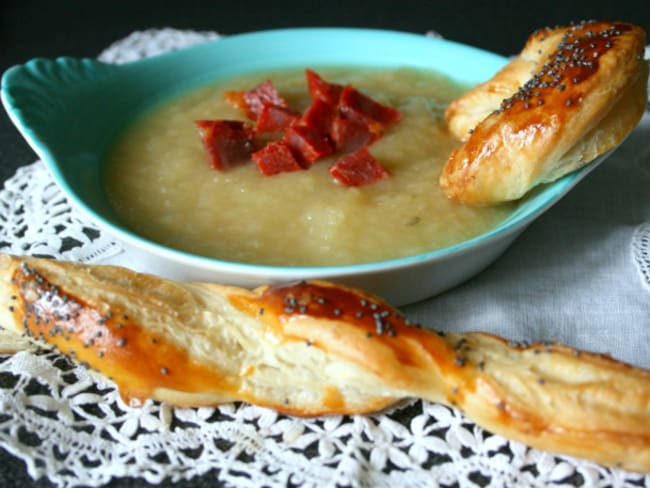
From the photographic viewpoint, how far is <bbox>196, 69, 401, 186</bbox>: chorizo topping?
2430 millimetres

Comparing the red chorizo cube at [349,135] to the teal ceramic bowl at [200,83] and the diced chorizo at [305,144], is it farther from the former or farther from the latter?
the teal ceramic bowl at [200,83]

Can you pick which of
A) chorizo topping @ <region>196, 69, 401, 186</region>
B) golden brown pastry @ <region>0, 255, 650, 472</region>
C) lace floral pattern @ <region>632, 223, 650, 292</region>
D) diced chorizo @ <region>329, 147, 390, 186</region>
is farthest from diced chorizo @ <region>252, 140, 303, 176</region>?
lace floral pattern @ <region>632, 223, 650, 292</region>

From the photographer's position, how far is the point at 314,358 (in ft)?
5.77

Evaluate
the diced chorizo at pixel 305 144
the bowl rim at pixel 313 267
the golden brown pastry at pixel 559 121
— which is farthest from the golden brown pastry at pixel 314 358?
the diced chorizo at pixel 305 144

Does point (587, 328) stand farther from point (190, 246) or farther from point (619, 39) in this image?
point (190, 246)

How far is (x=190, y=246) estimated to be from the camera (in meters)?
2.21

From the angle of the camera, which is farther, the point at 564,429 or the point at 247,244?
the point at 247,244

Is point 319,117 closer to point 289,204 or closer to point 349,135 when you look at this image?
point 349,135

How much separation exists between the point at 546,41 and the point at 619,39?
35 cm

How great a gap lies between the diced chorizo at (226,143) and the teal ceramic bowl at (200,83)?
346 millimetres

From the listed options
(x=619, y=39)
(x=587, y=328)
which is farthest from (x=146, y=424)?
(x=619, y=39)

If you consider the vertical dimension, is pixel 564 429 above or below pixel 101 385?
above

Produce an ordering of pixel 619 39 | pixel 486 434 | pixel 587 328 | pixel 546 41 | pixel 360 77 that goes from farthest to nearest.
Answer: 1. pixel 360 77
2. pixel 546 41
3. pixel 619 39
4. pixel 587 328
5. pixel 486 434

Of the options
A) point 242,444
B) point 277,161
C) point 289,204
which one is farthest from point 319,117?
point 242,444
